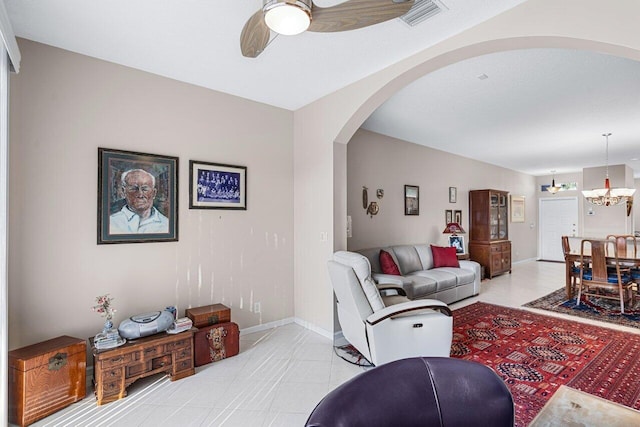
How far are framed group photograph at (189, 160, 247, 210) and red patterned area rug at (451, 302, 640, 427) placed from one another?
108 inches

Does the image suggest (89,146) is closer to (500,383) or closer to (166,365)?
(166,365)

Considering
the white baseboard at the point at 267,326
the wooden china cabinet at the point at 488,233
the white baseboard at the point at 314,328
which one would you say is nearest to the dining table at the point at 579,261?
the wooden china cabinet at the point at 488,233

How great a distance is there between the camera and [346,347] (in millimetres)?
3283

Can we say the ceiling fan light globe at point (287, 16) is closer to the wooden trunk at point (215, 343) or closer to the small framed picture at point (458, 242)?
the wooden trunk at point (215, 343)

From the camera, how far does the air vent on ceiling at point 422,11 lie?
2.04 m

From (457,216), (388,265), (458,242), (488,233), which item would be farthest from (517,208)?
(388,265)

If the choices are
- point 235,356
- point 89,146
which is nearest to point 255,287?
point 235,356

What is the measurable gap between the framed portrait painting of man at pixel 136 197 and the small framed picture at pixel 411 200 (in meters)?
3.87

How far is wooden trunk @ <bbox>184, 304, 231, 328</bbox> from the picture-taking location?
2988mm

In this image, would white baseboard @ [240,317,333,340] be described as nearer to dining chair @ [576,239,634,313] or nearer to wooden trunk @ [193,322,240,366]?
wooden trunk @ [193,322,240,366]

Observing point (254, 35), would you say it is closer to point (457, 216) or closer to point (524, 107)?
point (524, 107)

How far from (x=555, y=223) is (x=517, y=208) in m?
1.78

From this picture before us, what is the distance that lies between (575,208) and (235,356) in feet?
33.7

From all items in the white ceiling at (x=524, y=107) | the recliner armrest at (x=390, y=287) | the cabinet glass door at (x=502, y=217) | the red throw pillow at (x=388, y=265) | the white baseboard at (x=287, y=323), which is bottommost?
the white baseboard at (x=287, y=323)
